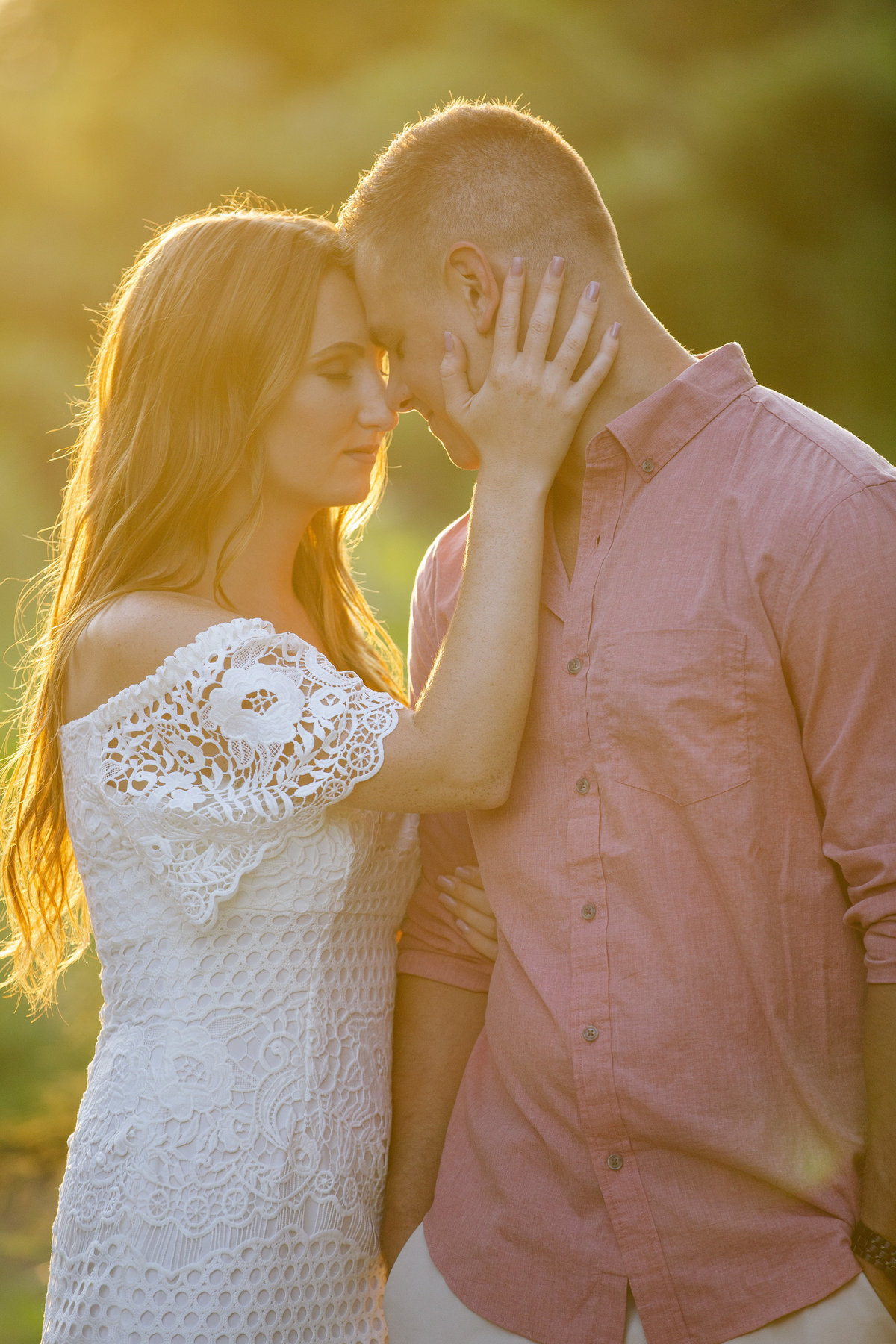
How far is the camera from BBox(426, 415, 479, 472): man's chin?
5.66ft

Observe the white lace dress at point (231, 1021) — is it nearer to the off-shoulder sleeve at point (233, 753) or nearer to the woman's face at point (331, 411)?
the off-shoulder sleeve at point (233, 753)

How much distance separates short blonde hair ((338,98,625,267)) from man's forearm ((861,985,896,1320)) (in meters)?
1.08

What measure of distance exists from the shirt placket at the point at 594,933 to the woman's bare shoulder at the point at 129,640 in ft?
1.77

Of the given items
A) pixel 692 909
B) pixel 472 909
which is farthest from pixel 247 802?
pixel 692 909

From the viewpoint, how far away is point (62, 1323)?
1.54 metres

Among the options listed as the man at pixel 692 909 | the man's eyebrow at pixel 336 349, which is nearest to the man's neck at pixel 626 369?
the man at pixel 692 909

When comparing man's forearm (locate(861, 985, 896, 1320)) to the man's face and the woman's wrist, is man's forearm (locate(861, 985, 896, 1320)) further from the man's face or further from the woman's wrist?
the man's face

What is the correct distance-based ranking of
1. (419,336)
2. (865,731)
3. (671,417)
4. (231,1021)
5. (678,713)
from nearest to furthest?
1. (865,731)
2. (678,713)
3. (671,417)
4. (231,1021)
5. (419,336)

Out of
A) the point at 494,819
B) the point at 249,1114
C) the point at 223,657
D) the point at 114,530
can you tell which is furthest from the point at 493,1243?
the point at 114,530

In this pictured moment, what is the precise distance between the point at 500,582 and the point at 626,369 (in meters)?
0.35

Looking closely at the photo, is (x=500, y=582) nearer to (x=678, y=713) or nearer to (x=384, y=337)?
(x=678, y=713)

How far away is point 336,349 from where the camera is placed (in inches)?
73.2

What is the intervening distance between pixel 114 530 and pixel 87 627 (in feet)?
0.65

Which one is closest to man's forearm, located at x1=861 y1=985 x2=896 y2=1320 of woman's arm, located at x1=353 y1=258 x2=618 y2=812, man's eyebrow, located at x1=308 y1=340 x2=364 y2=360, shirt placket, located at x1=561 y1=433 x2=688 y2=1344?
shirt placket, located at x1=561 y1=433 x2=688 y2=1344
